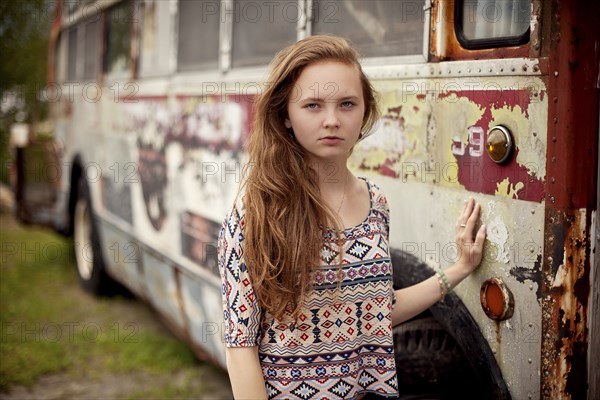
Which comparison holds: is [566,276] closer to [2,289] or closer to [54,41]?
[2,289]

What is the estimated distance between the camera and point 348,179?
6.92 ft

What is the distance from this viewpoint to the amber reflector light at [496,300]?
7.19 feet

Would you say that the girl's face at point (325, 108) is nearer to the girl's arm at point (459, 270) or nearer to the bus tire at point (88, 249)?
the girl's arm at point (459, 270)

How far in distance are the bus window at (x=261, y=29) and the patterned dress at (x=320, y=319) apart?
157 cm

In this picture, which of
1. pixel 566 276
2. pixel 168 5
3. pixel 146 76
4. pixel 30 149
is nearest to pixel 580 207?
pixel 566 276

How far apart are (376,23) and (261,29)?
95 cm

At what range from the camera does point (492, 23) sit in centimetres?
228

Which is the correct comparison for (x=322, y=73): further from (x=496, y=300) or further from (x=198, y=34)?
(x=198, y=34)

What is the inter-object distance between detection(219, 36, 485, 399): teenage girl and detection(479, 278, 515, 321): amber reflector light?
378 mm

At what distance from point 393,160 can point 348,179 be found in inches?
23.9

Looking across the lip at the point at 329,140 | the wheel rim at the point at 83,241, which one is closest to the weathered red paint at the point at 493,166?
the lip at the point at 329,140

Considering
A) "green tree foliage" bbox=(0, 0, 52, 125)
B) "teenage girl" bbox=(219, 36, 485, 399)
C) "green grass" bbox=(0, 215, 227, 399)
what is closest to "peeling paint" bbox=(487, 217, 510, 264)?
"teenage girl" bbox=(219, 36, 485, 399)

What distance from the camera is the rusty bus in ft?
6.54

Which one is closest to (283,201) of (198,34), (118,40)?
(198,34)
